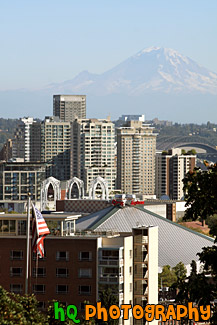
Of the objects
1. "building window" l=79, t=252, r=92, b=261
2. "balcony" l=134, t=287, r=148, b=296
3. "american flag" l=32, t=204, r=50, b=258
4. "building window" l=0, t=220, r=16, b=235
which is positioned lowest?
"balcony" l=134, t=287, r=148, b=296

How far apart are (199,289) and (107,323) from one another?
21162mm

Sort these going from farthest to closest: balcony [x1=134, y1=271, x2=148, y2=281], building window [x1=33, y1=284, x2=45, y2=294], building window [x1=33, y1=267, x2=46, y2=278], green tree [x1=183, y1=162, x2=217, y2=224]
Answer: balcony [x1=134, y1=271, x2=148, y2=281] < building window [x1=33, y1=267, x2=46, y2=278] < building window [x1=33, y1=284, x2=45, y2=294] < green tree [x1=183, y1=162, x2=217, y2=224]

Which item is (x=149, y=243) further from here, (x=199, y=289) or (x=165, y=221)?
(x=165, y=221)

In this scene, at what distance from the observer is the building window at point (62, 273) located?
168 feet

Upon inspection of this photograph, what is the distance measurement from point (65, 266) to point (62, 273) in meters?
0.37

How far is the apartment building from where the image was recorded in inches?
2010

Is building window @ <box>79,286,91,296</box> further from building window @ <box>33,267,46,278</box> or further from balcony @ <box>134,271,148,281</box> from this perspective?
balcony @ <box>134,271,148,281</box>

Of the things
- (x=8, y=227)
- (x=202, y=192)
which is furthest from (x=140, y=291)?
(x=202, y=192)

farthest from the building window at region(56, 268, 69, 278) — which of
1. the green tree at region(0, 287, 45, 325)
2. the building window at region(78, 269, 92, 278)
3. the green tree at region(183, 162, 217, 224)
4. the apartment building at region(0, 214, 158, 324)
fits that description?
the green tree at region(183, 162, 217, 224)

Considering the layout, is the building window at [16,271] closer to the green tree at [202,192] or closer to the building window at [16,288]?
the building window at [16,288]

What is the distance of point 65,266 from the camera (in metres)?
51.4

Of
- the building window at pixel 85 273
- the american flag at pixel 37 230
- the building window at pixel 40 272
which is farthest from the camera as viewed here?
the building window at pixel 85 273

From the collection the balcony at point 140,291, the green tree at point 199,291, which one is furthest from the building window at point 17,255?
the green tree at point 199,291

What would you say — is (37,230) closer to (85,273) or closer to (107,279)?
(85,273)
